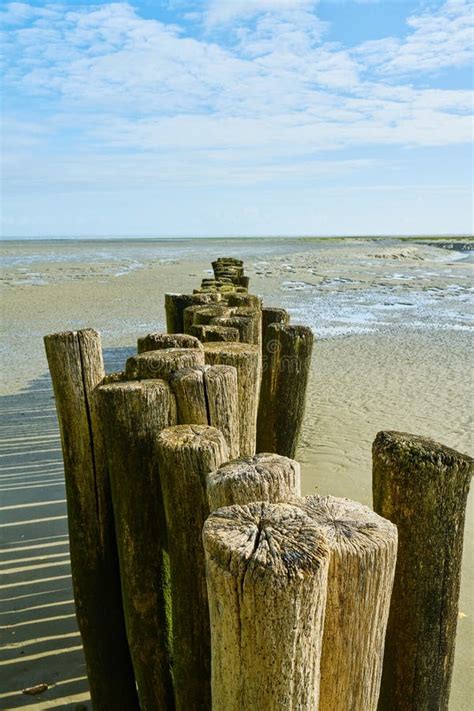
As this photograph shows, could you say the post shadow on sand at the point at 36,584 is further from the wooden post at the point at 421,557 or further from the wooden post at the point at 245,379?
the wooden post at the point at 421,557

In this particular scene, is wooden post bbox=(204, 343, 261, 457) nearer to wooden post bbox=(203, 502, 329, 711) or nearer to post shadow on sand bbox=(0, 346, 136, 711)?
wooden post bbox=(203, 502, 329, 711)

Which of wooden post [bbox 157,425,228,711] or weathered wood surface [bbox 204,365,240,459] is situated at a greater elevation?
weathered wood surface [bbox 204,365,240,459]

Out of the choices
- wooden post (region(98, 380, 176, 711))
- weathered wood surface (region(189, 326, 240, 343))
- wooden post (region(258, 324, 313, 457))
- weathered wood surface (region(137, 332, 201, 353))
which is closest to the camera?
wooden post (region(98, 380, 176, 711))

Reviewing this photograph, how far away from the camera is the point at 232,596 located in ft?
4.40

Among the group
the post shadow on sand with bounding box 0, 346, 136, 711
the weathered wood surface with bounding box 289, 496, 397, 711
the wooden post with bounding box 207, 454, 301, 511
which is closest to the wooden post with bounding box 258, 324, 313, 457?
the post shadow on sand with bounding box 0, 346, 136, 711

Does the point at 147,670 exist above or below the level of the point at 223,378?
below

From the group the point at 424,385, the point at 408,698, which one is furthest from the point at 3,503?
the point at 424,385

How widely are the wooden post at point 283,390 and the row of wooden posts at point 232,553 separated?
120 centimetres

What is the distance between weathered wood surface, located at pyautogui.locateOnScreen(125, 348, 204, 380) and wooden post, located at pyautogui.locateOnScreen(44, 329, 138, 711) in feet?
0.90

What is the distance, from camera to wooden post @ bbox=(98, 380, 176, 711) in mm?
2260

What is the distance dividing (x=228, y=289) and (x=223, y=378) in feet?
18.8

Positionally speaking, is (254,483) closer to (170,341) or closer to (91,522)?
(91,522)

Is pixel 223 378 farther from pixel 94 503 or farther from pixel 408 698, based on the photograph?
pixel 408 698

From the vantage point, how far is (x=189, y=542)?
81.2 inches
